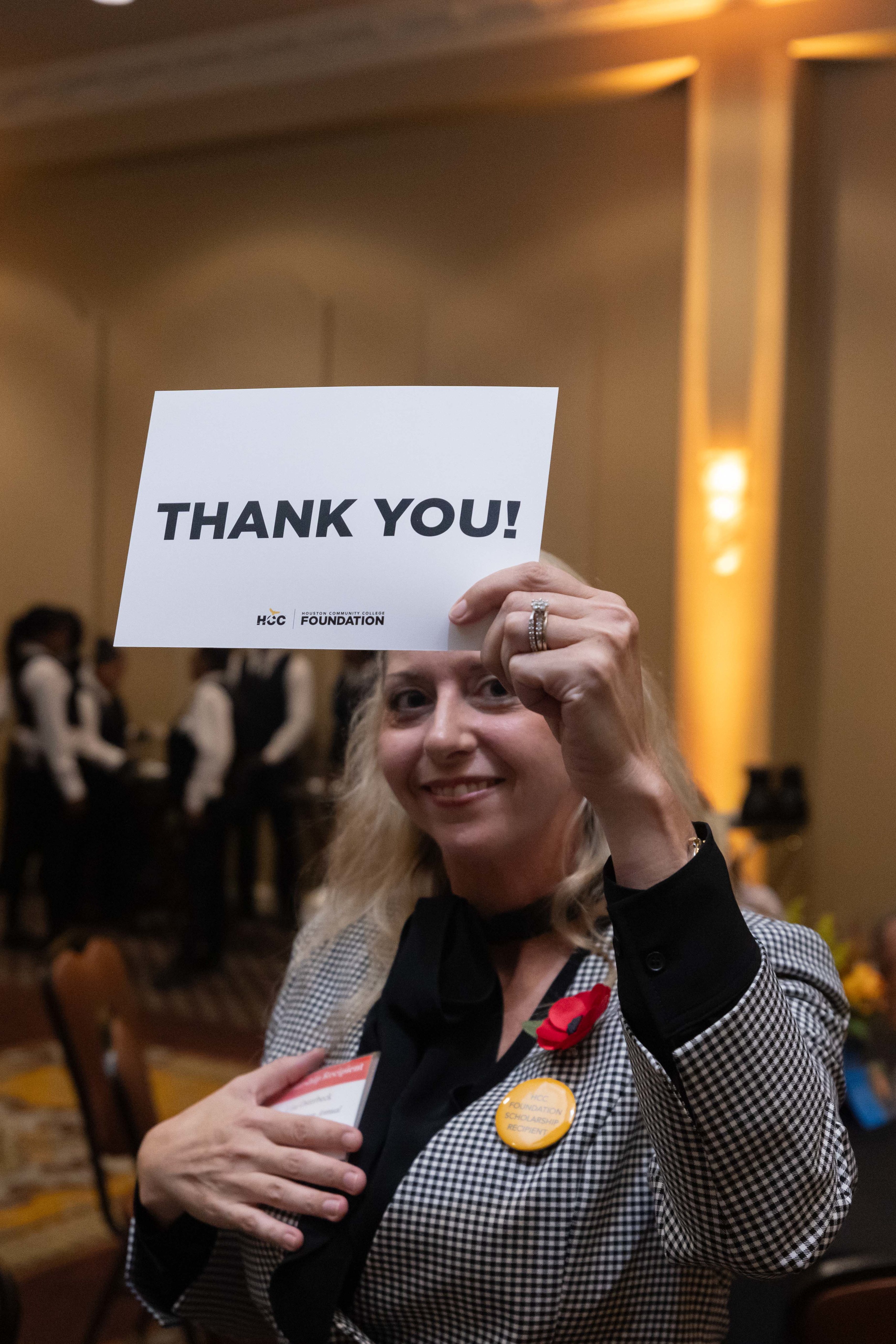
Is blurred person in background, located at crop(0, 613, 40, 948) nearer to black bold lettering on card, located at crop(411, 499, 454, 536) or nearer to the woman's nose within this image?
the woman's nose

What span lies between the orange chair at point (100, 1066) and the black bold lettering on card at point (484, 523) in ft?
5.81

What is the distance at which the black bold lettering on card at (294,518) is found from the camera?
3.43 ft

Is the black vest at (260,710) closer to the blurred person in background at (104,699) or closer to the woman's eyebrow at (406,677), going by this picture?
the blurred person in background at (104,699)

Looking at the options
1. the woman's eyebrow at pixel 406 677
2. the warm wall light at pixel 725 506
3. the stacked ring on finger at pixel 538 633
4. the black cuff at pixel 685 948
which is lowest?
the black cuff at pixel 685 948

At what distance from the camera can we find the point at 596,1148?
1.19 meters

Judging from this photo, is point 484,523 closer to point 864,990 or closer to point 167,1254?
point 167,1254

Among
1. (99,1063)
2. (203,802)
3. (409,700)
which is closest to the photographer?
(409,700)

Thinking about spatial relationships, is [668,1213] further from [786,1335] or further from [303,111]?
[303,111]

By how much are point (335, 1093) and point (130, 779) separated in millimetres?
5983

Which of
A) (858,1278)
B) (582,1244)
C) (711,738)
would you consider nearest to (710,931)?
(582,1244)

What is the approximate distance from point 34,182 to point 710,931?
8807 mm

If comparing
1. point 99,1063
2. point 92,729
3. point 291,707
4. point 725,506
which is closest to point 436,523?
point 99,1063

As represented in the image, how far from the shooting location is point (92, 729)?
22.8 feet

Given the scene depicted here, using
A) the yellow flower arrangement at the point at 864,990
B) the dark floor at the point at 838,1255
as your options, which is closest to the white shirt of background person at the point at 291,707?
the yellow flower arrangement at the point at 864,990
